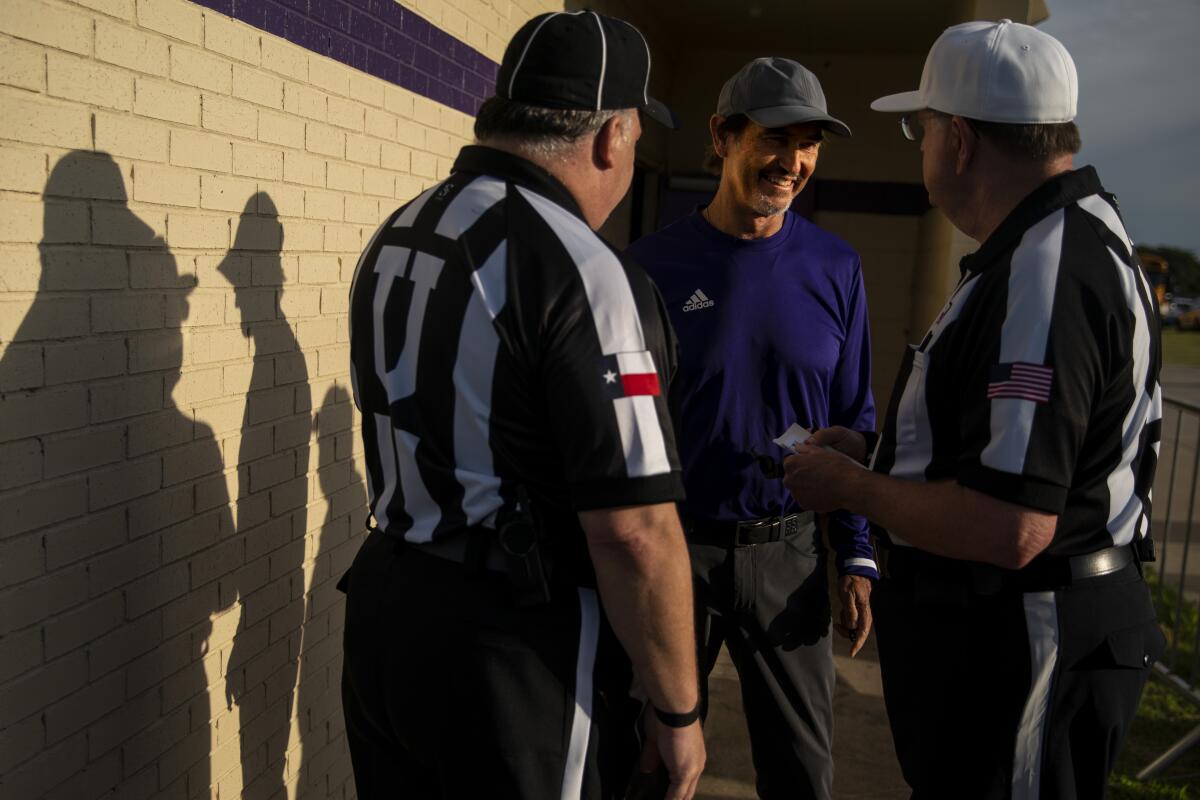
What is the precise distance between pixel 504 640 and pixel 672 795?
0.46m

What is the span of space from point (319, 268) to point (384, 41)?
0.79 m

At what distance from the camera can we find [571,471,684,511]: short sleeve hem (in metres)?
1.68

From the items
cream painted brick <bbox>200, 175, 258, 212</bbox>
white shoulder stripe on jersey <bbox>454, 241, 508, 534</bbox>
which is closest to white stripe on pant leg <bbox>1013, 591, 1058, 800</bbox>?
white shoulder stripe on jersey <bbox>454, 241, 508, 534</bbox>

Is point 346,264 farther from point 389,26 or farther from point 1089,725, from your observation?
point 1089,725

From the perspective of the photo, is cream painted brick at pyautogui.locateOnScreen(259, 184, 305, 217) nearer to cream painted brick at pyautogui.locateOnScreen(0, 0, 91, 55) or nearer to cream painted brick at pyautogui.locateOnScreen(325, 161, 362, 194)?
cream painted brick at pyautogui.locateOnScreen(325, 161, 362, 194)

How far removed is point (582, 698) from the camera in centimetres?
183

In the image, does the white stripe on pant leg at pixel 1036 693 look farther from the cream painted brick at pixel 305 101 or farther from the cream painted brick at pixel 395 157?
the cream painted brick at pixel 395 157

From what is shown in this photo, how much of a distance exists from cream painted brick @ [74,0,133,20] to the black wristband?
168 cm

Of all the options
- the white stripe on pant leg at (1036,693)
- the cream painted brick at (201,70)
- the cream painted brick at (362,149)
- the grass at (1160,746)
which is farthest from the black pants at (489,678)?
the grass at (1160,746)

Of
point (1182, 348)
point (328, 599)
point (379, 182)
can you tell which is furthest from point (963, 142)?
point (1182, 348)

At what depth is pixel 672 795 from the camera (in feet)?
6.27

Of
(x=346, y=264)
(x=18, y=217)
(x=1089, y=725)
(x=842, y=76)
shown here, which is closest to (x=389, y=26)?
(x=346, y=264)

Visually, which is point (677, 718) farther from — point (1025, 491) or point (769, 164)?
point (769, 164)

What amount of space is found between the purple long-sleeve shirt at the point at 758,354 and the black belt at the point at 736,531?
0.02m
